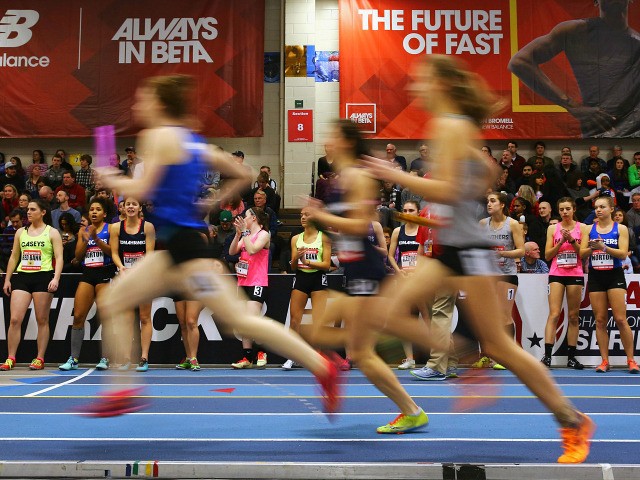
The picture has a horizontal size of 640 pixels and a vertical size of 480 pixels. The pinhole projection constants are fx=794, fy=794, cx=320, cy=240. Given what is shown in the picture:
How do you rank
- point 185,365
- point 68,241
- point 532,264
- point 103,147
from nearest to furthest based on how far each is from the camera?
point 103,147
point 185,365
point 532,264
point 68,241

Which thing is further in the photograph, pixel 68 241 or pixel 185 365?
Result: pixel 68 241

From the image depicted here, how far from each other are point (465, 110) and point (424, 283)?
1.03m

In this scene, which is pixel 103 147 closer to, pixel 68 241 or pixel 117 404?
pixel 117 404

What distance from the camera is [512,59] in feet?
58.1

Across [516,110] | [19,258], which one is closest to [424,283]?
[19,258]

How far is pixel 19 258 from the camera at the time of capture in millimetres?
10406

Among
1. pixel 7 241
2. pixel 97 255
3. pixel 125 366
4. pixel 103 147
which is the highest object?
pixel 103 147

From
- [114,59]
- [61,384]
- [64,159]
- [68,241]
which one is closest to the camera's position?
[61,384]

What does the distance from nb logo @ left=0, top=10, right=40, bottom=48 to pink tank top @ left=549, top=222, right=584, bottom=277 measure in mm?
13314

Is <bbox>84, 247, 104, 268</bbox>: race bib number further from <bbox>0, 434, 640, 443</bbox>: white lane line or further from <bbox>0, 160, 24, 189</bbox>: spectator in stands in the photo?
<bbox>0, 160, 24, 189</bbox>: spectator in stands

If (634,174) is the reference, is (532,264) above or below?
below

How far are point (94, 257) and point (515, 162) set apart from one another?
957cm

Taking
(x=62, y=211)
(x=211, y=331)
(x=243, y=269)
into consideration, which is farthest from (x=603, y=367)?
(x=62, y=211)

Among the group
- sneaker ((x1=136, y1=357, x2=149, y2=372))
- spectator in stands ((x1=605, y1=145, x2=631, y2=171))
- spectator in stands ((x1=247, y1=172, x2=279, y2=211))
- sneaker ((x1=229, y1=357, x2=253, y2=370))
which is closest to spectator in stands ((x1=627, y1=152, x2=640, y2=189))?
spectator in stands ((x1=605, y1=145, x2=631, y2=171))
